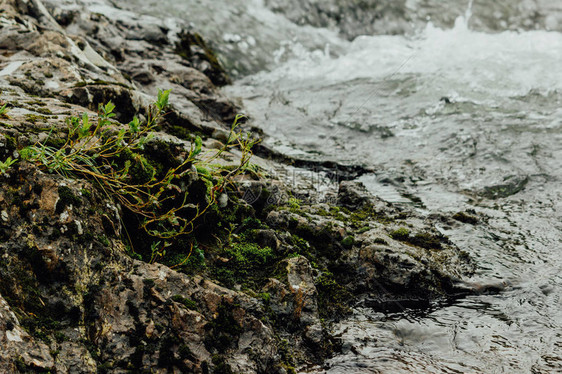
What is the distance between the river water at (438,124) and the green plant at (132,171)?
187 cm

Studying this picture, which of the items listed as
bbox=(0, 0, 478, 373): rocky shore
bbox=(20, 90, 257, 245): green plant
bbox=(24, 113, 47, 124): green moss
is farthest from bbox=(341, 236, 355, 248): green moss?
bbox=(24, 113, 47, 124): green moss

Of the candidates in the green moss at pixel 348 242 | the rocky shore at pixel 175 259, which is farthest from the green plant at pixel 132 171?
the green moss at pixel 348 242

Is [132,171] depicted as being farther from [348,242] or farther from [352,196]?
[352,196]

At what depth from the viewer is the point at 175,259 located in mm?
3676

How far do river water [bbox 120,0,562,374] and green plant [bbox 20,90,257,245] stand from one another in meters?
1.87

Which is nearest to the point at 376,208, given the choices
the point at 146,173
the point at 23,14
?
the point at 146,173

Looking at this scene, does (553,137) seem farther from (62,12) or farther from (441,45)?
(62,12)

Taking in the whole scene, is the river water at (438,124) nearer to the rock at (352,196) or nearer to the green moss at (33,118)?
the rock at (352,196)

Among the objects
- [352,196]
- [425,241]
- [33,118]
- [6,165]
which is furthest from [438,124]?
[6,165]

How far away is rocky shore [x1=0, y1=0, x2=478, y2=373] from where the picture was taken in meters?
2.78

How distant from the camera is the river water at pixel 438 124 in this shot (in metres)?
4.01

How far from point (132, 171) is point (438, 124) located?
8319mm

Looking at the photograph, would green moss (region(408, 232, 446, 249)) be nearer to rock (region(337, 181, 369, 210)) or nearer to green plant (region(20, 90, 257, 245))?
rock (region(337, 181, 369, 210))

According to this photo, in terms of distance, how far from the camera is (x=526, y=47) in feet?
49.1
